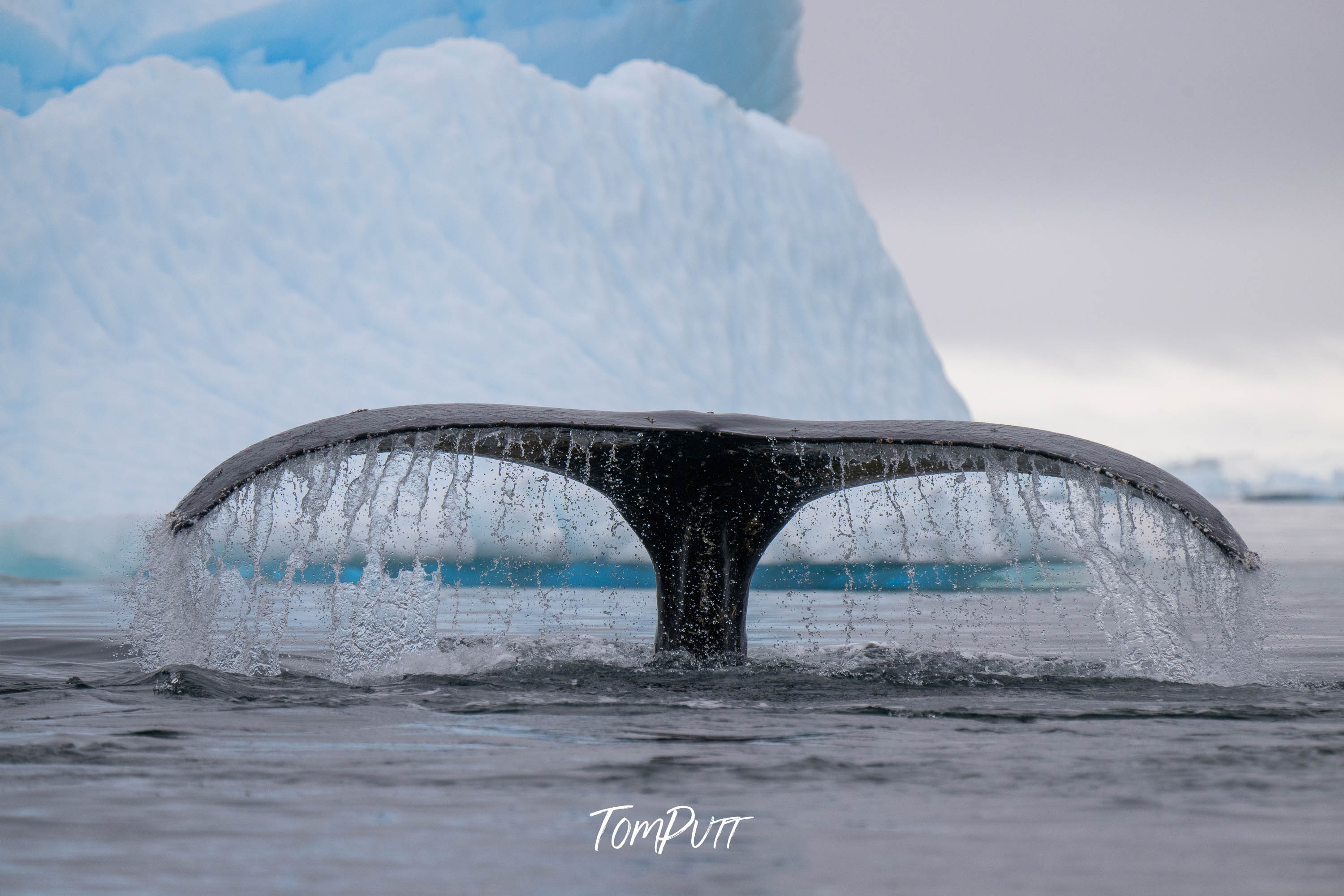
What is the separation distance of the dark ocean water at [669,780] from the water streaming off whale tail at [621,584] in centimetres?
37

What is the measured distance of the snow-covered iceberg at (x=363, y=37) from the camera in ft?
78.5

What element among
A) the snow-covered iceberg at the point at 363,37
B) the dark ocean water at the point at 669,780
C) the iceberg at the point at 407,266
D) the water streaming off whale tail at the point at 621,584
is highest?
the snow-covered iceberg at the point at 363,37

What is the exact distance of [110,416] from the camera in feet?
65.0

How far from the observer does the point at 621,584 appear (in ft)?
63.1

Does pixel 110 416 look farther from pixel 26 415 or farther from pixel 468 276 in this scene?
pixel 468 276

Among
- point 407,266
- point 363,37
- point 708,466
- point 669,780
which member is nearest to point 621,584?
point 407,266

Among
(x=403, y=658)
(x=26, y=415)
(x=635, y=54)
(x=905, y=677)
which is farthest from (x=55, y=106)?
(x=905, y=677)

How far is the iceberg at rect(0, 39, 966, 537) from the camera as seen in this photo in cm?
2062

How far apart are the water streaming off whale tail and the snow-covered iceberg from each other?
9.24 metres

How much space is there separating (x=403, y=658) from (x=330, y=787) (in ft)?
11.2

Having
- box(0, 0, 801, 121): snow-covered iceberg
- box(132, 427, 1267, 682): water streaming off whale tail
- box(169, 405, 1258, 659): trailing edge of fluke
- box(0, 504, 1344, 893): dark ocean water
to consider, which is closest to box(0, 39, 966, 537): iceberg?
box(0, 0, 801, 121): snow-covered iceberg

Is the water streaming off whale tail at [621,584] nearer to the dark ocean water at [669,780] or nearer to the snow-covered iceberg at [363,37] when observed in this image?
the dark ocean water at [669,780]

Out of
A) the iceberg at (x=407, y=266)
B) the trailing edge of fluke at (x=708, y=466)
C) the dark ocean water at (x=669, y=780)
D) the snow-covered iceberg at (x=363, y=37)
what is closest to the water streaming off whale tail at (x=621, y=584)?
the trailing edge of fluke at (x=708, y=466)

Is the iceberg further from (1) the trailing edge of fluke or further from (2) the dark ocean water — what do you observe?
(2) the dark ocean water
